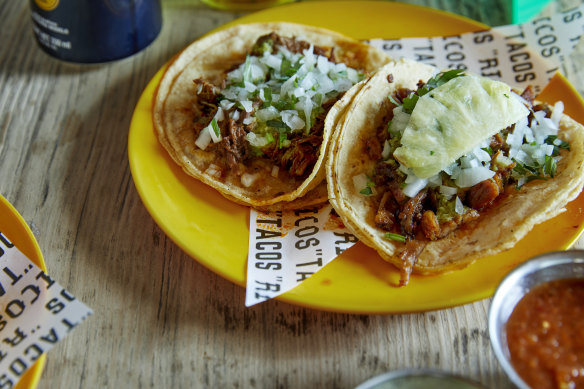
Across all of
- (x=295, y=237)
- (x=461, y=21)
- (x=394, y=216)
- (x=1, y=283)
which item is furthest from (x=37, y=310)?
(x=461, y=21)

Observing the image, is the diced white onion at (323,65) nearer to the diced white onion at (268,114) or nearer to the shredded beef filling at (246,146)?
the shredded beef filling at (246,146)

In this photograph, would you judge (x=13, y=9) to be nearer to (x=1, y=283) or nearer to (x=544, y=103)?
(x=1, y=283)

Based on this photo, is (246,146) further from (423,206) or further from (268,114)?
(423,206)

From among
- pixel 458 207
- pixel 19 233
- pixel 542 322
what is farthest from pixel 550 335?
pixel 19 233

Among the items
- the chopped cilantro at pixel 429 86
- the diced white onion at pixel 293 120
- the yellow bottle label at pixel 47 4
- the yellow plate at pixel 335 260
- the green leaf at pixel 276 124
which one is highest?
the yellow bottle label at pixel 47 4

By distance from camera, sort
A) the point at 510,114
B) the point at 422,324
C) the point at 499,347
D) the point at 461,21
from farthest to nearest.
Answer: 1. the point at 461,21
2. the point at 510,114
3. the point at 422,324
4. the point at 499,347

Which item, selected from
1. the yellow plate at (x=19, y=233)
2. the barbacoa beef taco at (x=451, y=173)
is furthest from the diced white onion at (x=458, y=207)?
the yellow plate at (x=19, y=233)
